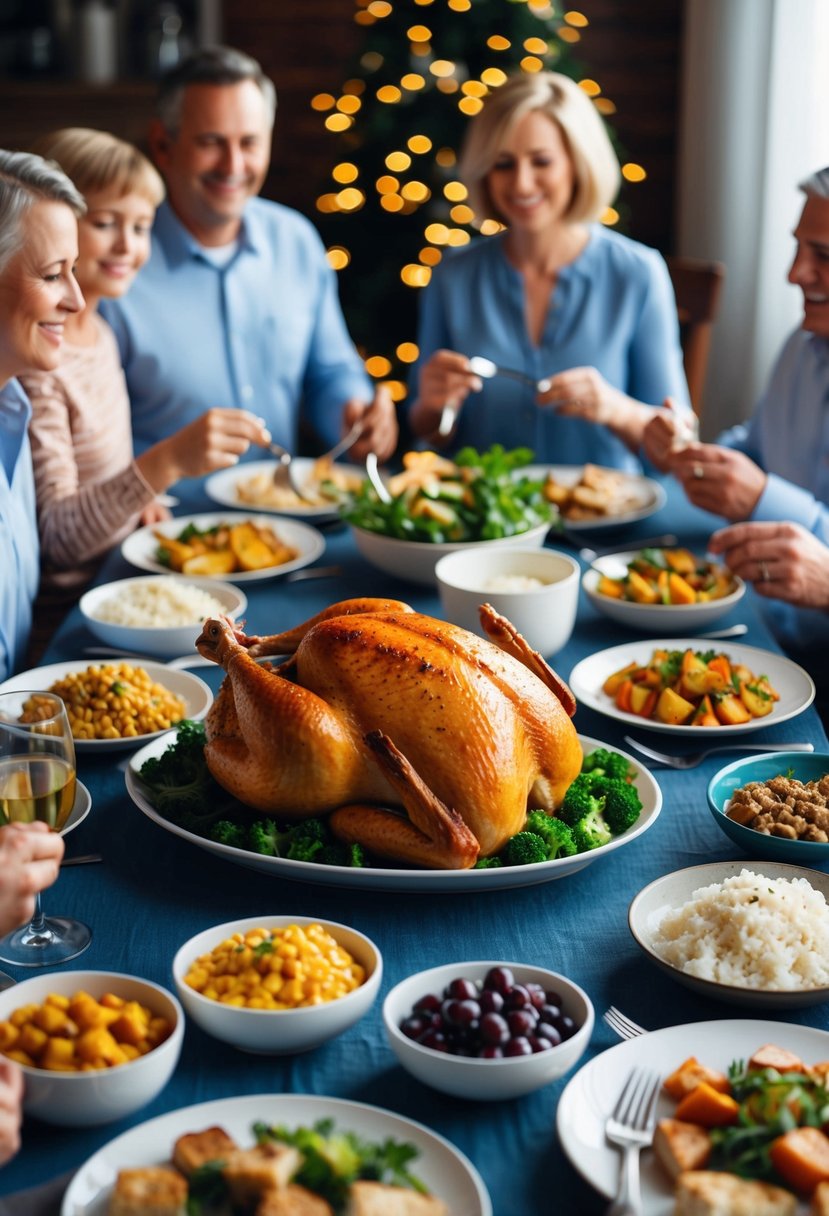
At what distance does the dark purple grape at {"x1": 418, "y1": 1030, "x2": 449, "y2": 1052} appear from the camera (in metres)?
1.16

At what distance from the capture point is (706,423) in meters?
5.59

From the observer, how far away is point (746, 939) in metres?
1.31

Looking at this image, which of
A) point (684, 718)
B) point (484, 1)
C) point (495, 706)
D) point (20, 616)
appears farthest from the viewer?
point (484, 1)

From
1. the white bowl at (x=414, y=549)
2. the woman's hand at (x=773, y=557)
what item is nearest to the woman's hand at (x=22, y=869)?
the white bowl at (x=414, y=549)

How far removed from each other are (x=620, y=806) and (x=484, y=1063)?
21.4 inches

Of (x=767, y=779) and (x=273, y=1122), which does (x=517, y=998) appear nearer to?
(x=273, y=1122)

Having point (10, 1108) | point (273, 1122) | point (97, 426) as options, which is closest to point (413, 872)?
point (273, 1122)

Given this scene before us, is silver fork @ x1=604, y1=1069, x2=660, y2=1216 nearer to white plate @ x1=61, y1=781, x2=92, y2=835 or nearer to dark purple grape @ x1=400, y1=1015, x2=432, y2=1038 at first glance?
dark purple grape @ x1=400, y1=1015, x2=432, y2=1038

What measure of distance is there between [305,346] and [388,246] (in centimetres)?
138

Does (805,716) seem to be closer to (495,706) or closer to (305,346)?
(495,706)

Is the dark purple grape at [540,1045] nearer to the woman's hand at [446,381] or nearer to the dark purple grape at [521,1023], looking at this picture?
the dark purple grape at [521,1023]

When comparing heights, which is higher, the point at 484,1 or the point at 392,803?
the point at 484,1

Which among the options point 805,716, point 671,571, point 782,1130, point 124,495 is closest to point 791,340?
point 671,571

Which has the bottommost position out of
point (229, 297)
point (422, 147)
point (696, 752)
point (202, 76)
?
point (696, 752)
